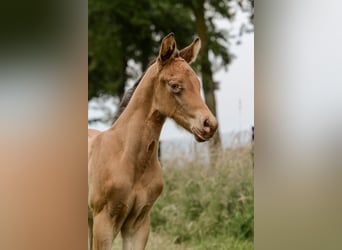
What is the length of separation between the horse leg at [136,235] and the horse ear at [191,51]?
768 mm

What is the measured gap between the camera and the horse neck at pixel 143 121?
310 cm

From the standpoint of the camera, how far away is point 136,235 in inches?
124

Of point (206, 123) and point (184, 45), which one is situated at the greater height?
point (184, 45)

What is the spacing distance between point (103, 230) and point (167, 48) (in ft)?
2.93

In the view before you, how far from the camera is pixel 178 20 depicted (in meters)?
3.24

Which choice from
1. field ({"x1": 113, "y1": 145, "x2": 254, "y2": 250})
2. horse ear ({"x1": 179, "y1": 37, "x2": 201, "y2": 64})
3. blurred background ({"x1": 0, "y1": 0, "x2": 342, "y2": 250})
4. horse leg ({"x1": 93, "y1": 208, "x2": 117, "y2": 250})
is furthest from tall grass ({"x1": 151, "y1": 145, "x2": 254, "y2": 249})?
horse ear ({"x1": 179, "y1": 37, "x2": 201, "y2": 64})

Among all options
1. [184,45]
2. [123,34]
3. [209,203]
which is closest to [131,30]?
[123,34]

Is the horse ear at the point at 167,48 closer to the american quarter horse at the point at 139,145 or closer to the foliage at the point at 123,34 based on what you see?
the american quarter horse at the point at 139,145

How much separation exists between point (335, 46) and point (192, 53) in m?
0.66

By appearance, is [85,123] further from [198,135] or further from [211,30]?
[211,30]

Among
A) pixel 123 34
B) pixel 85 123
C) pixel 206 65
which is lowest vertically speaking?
pixel 85 123

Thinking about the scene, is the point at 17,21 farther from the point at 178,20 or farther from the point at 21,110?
the point at 178,20

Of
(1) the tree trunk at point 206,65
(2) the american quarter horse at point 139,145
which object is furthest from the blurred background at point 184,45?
(2) the american quarter horse at point 139,145

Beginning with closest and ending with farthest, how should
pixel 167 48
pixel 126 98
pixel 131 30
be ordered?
pixel 167 48 → pixel 126 98 → pixel 131 30
